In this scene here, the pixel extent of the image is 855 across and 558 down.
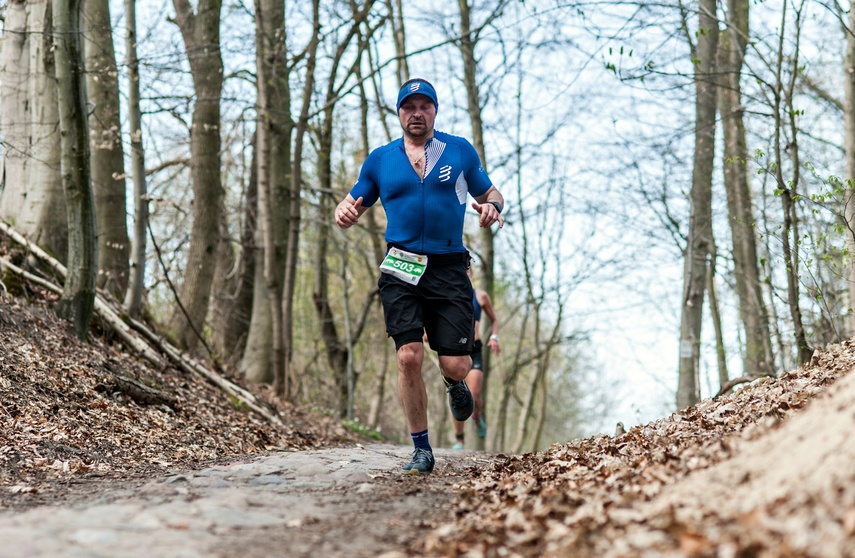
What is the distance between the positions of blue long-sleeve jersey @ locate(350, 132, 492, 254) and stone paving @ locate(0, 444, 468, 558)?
1637 mm

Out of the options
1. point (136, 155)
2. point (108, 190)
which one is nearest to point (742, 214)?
point (108, 190)

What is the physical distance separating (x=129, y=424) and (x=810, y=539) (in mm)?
6353

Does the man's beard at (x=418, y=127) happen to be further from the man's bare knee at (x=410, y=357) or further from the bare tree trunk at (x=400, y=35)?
the bare tree trunk at (x=400, y=35)

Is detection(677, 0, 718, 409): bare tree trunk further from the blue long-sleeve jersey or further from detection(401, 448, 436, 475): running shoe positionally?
detection(401, 448, 436, 475): running shoe

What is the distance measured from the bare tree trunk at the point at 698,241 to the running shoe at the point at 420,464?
9230mm

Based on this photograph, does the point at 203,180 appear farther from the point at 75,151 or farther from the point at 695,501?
the point at 695,501

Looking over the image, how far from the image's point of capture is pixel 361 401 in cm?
3048

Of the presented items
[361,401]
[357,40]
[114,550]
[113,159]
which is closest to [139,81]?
[113,159]

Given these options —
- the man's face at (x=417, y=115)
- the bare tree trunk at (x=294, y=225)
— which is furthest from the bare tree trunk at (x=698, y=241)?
the man's face at (x=417, y=115)

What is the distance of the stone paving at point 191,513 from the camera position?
11.0ft

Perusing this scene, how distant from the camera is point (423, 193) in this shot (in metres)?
6.02

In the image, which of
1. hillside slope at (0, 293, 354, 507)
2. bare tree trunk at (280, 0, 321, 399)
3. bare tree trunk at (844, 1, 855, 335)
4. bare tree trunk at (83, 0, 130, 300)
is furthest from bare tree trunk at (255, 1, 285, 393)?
bare tree trunk at (844, 1, 855, 335)

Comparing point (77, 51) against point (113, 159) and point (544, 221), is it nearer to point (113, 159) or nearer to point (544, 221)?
point (113, 159)

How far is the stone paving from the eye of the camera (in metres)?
3.37
